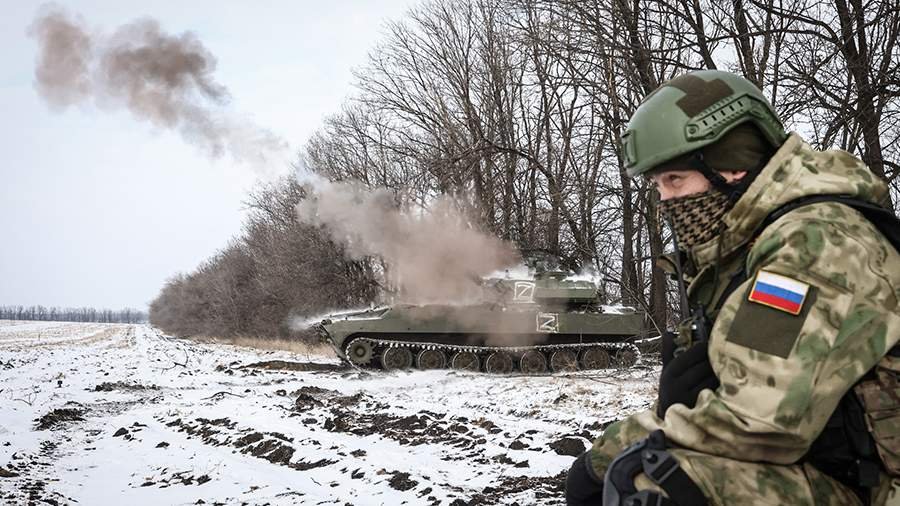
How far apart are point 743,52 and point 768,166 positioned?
10.5 metres

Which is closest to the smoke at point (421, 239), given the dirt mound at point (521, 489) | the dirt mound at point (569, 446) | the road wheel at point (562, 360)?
the road wheel at point (562, 360)

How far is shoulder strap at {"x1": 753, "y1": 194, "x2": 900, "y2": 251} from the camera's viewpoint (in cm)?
156

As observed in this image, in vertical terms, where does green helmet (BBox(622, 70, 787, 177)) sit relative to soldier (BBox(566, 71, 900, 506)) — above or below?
above

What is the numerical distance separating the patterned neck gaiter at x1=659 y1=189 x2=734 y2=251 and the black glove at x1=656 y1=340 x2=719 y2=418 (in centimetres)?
30

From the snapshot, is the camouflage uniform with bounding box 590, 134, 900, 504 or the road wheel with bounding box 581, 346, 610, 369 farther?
the road wheel with bounding box 581, 346, 610, 369

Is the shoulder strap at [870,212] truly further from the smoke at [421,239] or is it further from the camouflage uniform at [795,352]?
the smoke at [421,239]

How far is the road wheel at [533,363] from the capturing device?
55.7 feet

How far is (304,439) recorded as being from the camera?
777 cm

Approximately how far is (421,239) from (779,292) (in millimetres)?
18425

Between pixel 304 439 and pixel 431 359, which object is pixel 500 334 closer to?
pixel 431 359

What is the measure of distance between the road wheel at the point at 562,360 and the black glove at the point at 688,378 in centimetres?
1542

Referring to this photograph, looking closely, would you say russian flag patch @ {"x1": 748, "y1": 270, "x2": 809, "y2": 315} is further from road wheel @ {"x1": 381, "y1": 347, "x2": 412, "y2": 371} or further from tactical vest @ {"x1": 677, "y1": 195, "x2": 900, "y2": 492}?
road wheel @ {"x1": 381, "y1": 347, "x2": 412, "y2": 371}

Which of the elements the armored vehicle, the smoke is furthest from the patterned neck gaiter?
the smoke

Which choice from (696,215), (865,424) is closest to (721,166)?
(696,215)
